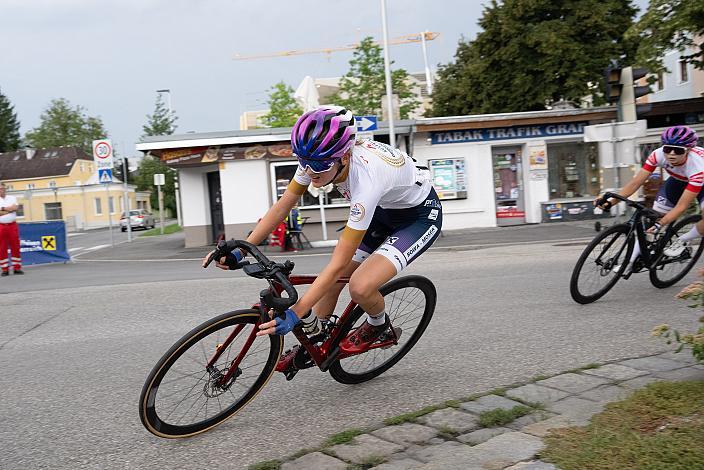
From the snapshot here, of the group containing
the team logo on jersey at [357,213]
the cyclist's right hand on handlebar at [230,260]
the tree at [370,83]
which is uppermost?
the tree at [370,83]

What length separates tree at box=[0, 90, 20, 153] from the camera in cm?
9094

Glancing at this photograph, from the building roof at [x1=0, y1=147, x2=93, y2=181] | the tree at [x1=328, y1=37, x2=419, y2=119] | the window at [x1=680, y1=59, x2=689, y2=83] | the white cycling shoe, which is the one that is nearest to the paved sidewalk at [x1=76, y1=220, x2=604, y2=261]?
the white cycling shoe

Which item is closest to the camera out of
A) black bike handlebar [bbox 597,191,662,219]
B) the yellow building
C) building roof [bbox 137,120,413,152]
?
black bike handlebar [bbox 597,191,662,219]

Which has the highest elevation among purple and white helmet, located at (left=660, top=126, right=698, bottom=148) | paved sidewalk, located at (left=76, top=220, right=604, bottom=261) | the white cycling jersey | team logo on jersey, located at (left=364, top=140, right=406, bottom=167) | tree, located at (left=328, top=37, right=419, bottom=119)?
tree, located at (left=328, top=37, right=419, bottom=119)

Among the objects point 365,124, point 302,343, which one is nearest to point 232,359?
point 302,343

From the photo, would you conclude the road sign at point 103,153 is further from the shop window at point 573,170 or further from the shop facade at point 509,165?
the shop window at point 573,170

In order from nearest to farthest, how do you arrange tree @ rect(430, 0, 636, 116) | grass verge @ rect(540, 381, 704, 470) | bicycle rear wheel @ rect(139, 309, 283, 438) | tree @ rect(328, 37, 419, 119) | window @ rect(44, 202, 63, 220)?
1. grass verge @ rect(540, 381, 704, 470)
2. bicycle rear wheel @ rect(139, 309, 283, 438)
3. tree @ rect(430, 0, 636, 116)
4. tree @ rect(328, 37, 419, 119)
5. window @ rect(44, 202, 63, 220)

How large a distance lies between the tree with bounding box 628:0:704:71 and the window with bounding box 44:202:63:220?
6465cm

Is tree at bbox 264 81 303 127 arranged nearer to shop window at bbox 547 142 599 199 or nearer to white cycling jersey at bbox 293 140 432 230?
shop window at bbox 547 142 599 199

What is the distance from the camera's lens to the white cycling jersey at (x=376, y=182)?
12.4 ft

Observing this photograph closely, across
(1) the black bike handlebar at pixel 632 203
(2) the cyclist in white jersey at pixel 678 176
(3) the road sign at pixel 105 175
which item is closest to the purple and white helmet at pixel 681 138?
(2) the cyclist in white jersey at pixel 678 176

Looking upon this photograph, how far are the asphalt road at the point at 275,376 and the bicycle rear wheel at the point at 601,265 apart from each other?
0.16 m

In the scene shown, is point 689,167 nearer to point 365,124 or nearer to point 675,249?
point 675,249

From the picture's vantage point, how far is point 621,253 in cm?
700
